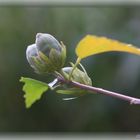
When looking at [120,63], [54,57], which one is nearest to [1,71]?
[120,63]

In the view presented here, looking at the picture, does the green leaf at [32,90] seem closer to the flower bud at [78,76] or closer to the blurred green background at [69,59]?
the flower bud at [78,76]

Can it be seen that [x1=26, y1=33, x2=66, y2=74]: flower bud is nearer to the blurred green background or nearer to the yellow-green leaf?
the yellow-green leaf

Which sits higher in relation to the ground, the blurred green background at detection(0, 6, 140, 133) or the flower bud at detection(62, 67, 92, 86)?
the flower bud at detection(62, 67, 92, 86)

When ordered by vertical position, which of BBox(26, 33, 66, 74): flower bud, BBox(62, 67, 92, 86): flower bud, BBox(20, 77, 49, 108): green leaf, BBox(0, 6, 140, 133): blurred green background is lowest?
BBox(0, 6, 140, 133): blurred green background

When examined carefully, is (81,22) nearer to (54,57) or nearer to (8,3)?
(8,3)

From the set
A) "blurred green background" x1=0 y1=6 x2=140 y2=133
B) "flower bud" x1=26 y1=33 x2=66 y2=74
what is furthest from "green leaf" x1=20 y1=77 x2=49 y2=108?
"blurred green background" x1=0 y1=6 x2=140 y2=133

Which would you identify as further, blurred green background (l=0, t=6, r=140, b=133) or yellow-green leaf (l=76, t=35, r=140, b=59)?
blurred green background (l=0, t=6, r=140, b=133)
